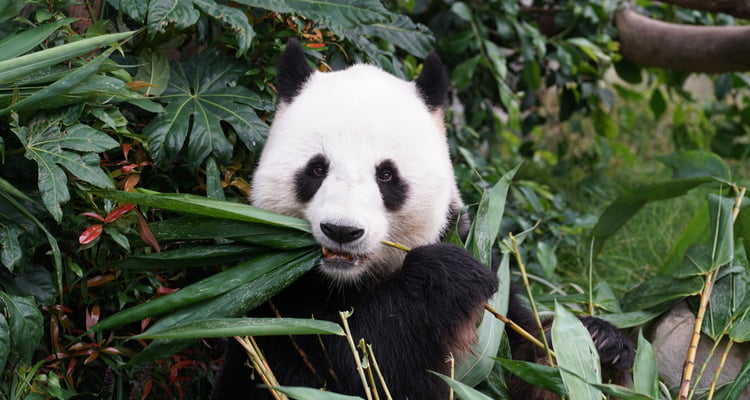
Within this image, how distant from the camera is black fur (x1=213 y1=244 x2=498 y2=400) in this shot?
90.5 inches

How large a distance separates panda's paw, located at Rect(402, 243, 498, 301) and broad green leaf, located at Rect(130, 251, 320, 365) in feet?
1.03

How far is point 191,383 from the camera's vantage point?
10.1 feet

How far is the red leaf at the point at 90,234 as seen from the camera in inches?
96.1

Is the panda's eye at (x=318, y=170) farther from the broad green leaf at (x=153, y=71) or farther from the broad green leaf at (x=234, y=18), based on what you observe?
the broad green leaf at (x=153, y=71)

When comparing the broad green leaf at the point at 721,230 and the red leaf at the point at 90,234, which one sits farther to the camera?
the broad green leaf at the point at 721,230

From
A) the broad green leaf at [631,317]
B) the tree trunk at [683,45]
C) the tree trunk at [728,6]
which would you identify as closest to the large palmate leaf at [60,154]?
the broad green leaf at [631,317]

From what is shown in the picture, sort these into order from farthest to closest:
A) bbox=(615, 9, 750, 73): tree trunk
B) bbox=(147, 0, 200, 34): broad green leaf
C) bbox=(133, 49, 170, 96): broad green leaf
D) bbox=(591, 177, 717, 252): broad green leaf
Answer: bbox=(615, 9, 750, 73): tree trunk → bbox=(591, 177, 717, 252): broad green leaf → bbox=(133, 49, 170, 96): broad green leaf → bbox=(147, 0, 200, 34): broad green leaf

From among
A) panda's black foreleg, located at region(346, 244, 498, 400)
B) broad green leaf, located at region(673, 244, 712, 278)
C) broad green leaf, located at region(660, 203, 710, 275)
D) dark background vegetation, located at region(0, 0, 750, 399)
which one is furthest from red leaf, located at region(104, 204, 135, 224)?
broad green leaf, located at region(660, 203, 710, 275)

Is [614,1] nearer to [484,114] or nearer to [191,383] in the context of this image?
[484,114]

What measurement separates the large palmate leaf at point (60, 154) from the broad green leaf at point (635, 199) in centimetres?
214

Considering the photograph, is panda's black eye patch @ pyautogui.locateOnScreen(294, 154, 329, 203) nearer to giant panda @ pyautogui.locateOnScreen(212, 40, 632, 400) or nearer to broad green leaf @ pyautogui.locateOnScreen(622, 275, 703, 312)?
giant panda @ pyautogui.locateOnScreen(212, 40, 632, 400)

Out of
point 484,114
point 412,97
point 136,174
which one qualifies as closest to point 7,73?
point 136,174

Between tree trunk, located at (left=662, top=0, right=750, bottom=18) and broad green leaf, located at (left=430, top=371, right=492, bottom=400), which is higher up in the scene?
tree trunk, located at (left=662, top=0, right=750, bottom=18)

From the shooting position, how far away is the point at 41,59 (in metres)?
2.28
